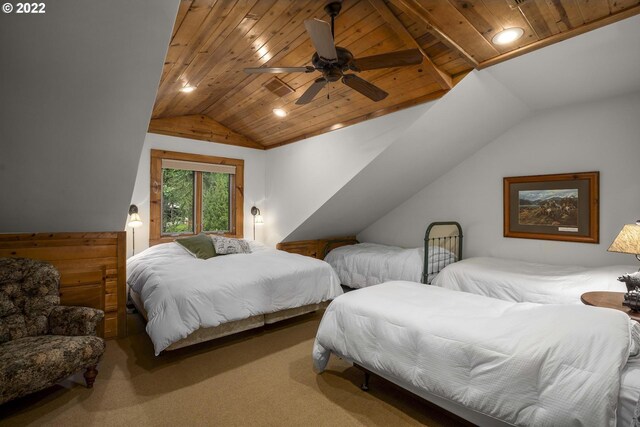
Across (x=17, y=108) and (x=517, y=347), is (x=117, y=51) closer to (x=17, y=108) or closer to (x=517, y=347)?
(x=17, y=108)

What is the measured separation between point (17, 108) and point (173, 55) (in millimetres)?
1107

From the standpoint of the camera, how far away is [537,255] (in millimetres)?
3916

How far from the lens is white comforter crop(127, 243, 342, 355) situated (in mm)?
2561

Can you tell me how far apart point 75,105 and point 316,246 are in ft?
13.3

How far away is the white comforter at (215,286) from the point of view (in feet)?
8.40

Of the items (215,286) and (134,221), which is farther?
(134,221)

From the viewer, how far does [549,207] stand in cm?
380

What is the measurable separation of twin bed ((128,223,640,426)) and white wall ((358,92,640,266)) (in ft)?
1.68

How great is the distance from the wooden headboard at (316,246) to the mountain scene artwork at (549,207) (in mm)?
2800

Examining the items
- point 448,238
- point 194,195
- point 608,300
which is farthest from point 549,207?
point 194,195

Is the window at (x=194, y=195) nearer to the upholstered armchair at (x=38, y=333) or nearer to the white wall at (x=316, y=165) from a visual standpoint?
the white wall at (x=316, y=165)

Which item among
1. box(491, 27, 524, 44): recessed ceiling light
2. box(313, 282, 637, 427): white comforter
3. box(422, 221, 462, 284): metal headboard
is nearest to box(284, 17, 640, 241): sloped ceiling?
box(491, 27, 524, 44): recessed ceiling light

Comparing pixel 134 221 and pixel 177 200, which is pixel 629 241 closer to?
pixel 134 221

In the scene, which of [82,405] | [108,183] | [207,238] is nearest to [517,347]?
[82,405]
